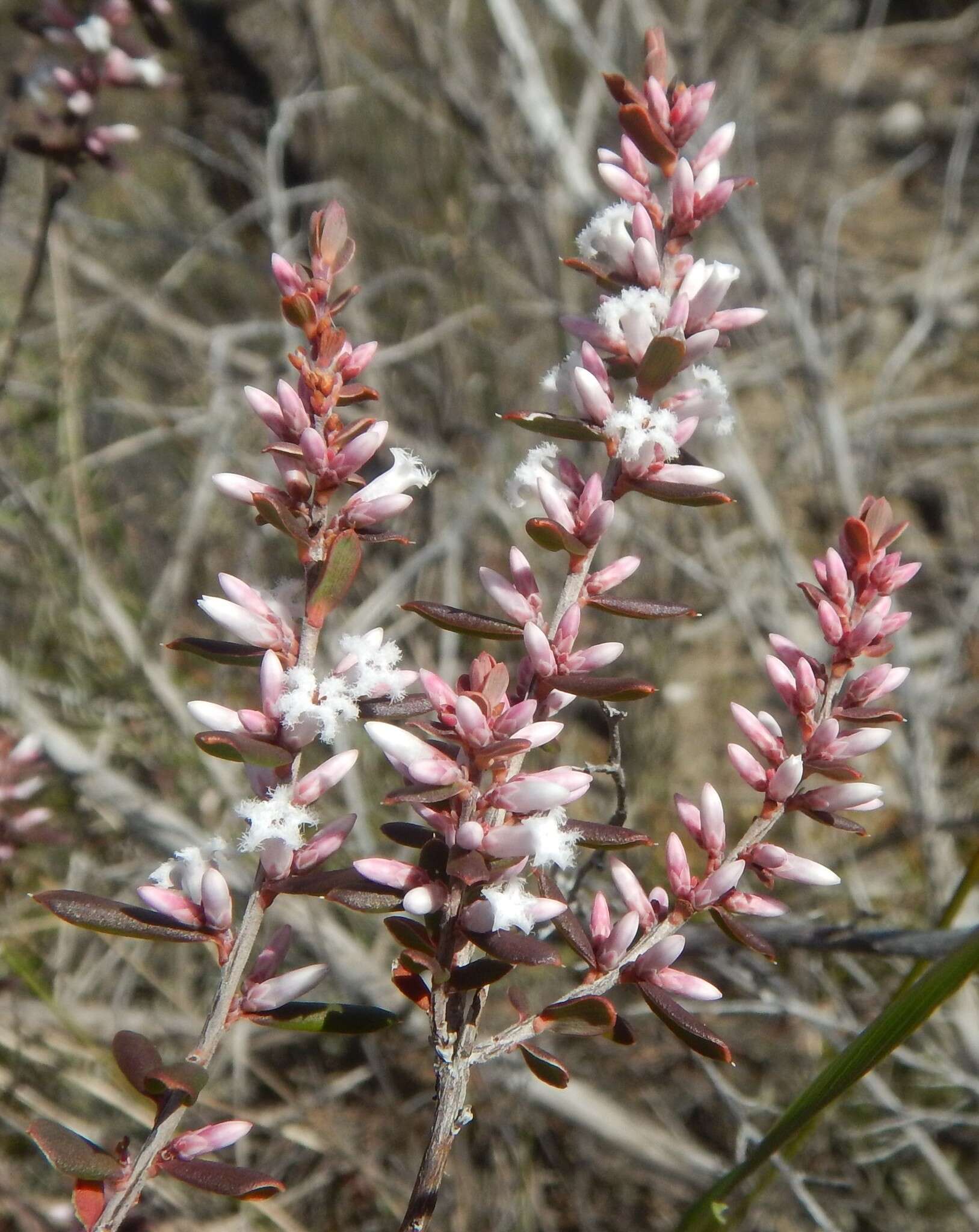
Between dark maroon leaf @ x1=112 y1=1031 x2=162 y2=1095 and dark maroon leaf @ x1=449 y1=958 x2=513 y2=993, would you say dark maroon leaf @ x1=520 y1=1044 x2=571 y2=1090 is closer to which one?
dark maroon leaf @ x1=449 y1=958 x2=513 y2=993

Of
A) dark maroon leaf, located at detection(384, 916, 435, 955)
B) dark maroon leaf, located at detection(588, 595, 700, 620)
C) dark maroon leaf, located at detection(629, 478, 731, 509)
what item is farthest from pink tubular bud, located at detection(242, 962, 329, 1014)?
dark maroon leaf, located at detection(629, 478, 731, 509)

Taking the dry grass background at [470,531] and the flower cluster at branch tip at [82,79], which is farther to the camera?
the dry grass background at [470,531]

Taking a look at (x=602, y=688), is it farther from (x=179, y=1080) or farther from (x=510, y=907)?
(x=179, y=1080)

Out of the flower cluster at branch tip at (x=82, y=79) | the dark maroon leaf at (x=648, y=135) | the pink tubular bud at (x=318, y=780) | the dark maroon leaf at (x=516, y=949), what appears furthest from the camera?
the flower cluster at branch tip at (x=82, y=79)

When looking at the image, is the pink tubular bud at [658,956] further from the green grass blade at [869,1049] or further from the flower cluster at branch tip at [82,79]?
the flower cluster at branch tip at [82,79]

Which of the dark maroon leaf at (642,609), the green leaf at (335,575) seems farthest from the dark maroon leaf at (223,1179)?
the dark maroon leaf at (642,609)

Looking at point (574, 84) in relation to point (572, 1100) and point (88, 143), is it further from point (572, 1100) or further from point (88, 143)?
point (572, 1100)

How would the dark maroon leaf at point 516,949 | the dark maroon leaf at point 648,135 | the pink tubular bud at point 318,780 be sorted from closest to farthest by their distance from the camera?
the dark maroon leaf at point 516,949 → the pink tubular bud at point 318,780 → the dark maroon leaf at point 648,135
